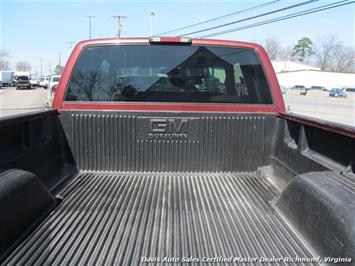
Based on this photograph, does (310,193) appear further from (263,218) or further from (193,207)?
(193,207)

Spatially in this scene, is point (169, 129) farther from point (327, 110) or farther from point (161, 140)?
point (327, 110)

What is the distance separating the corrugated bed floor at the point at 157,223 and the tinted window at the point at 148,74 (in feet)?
2.73

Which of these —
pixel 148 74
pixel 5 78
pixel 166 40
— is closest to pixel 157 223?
pixel 148 74

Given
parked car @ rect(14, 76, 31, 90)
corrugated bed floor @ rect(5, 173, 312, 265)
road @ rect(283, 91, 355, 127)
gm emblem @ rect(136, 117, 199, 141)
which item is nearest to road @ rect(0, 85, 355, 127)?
road @ rect(283, 91, 355, 127)

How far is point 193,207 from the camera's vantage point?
3.11m

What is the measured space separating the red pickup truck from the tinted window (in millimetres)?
10

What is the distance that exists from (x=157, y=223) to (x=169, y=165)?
1.20 m

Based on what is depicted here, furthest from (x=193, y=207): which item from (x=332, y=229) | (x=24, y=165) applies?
(x=24, y=165)

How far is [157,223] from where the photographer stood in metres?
2.77

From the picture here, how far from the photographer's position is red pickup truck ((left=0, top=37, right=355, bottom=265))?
7.84 ft

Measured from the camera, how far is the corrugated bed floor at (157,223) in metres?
2.34

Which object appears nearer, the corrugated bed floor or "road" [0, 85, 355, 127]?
the corrugated bed floor

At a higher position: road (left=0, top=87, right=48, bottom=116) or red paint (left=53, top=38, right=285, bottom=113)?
red paint (left=53, top=38, right=285, bottom=113)

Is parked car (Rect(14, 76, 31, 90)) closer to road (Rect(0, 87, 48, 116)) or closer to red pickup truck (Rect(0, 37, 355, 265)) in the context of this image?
road (Rect(0, 87, 48, 116))
